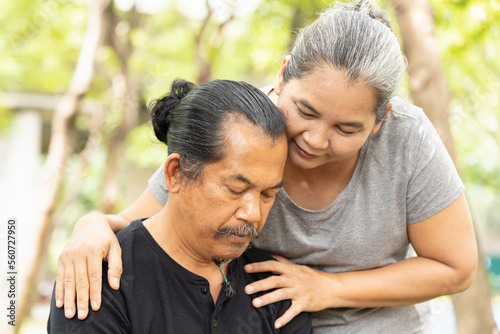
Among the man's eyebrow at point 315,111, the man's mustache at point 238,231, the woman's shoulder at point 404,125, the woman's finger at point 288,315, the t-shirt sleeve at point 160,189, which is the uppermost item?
the man's eyebrow at point 315,111

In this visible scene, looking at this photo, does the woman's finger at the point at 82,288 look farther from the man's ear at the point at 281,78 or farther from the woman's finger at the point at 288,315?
the man's ear at the point at 281,78

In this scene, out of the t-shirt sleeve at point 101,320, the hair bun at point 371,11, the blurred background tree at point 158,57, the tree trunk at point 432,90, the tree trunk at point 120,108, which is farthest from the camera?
the tree trunk at point 120,108

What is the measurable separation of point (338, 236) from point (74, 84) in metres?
3.90

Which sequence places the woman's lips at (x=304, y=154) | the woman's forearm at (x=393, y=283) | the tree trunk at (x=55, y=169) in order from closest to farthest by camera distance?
the woman's lips at (x=304, y=154), the woman's forearm at (x=393, y=283), the tree trunk at (x=55, y=169)

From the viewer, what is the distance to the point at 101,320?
1645 mm

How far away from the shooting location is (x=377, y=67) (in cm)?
179

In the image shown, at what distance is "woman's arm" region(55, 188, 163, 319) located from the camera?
165 cm

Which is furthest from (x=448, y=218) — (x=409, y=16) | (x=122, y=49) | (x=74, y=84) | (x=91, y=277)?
(x=122, y=49)

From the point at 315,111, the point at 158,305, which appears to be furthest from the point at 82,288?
the point at 315,111

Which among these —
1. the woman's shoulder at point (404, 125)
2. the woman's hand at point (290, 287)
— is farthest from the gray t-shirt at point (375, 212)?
the woman's hand at point (290, 287)

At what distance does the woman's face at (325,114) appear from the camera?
5.80 feet

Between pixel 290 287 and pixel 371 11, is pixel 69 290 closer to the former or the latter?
pixel 290 287

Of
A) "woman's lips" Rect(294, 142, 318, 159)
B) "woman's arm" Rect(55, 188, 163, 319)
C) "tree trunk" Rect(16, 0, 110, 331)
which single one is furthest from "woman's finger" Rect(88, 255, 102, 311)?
"tree trunk" Rect(16, 0, 110, 331)

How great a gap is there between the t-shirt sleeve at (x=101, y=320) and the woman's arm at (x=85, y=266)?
0.7 inches
